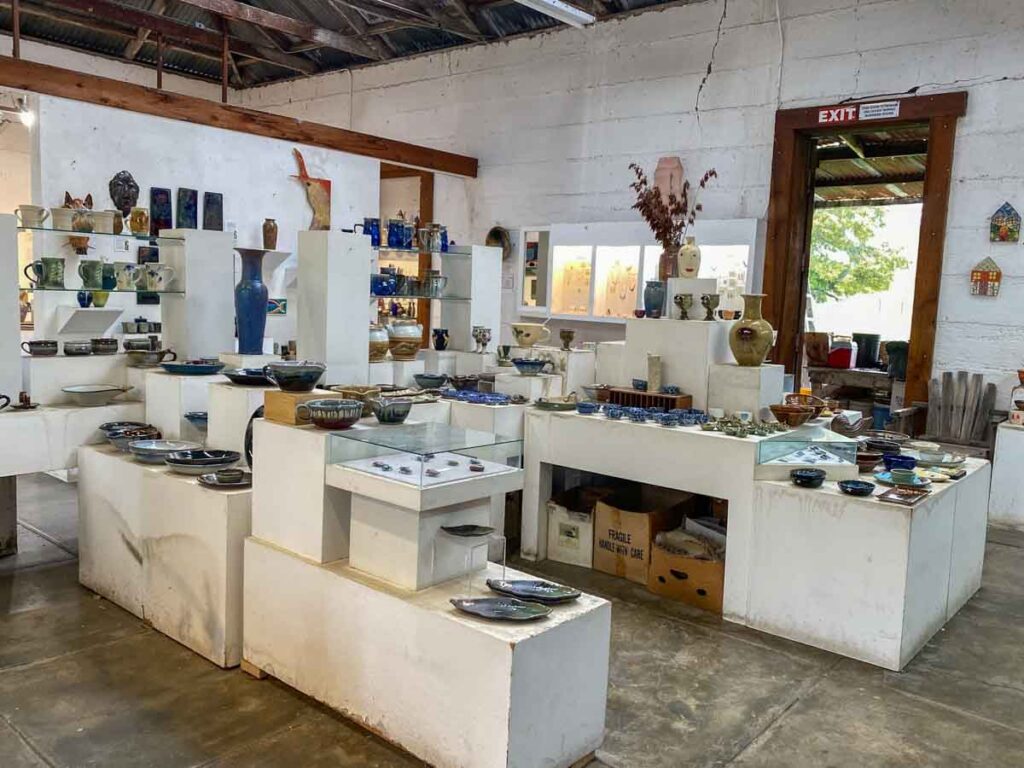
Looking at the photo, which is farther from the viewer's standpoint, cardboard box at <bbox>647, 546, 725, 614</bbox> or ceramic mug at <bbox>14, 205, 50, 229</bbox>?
ceramic mug at <bbox>14, 205, 50, 229</bbox>

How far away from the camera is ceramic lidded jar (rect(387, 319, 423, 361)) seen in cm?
503

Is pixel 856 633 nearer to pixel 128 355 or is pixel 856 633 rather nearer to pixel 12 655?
pixel 12 655

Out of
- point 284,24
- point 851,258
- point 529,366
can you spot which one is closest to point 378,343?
point 529,366

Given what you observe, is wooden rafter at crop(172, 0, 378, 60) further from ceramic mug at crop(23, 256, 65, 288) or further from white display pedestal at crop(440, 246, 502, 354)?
ceramic mug at crop(23, 256, 65, 288)

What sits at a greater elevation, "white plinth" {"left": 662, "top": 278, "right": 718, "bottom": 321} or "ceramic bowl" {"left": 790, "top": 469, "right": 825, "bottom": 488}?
"white plinth" {"left": 662, "top": 278, "right": 718, "bottom": 321}

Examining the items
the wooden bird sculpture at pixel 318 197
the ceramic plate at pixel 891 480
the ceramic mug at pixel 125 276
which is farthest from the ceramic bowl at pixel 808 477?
the wooden bird sculpture at pixel 318 197

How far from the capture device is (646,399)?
446 cm

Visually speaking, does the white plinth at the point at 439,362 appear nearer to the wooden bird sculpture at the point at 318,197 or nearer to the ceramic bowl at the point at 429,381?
the ceramic bowl at the point at 429,381

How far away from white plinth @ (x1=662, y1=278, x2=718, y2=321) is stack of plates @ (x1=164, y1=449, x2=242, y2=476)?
2434 mm

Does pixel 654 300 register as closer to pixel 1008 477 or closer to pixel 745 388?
pixel 745 388

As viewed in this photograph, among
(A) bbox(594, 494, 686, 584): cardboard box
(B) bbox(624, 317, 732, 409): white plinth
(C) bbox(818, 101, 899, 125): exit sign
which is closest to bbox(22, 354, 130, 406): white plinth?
(A) bbox(594, 494, 686, 584): cardboard box

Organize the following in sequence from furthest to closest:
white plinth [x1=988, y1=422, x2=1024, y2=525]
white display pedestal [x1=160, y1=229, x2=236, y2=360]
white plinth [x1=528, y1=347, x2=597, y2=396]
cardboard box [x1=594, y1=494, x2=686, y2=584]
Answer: white plinth [x1=988, y1=422, x2=1024, y2=525]
white plinth [x1=528, y1=347, x2=597, y2=396]
white display pedestal [x1=160, y1=229, x2=236, y2=360]
cardboard box [x1=594, y1=494, x2=686, y2=584]

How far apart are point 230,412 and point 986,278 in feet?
15.8

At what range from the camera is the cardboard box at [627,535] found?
4.01 metres
